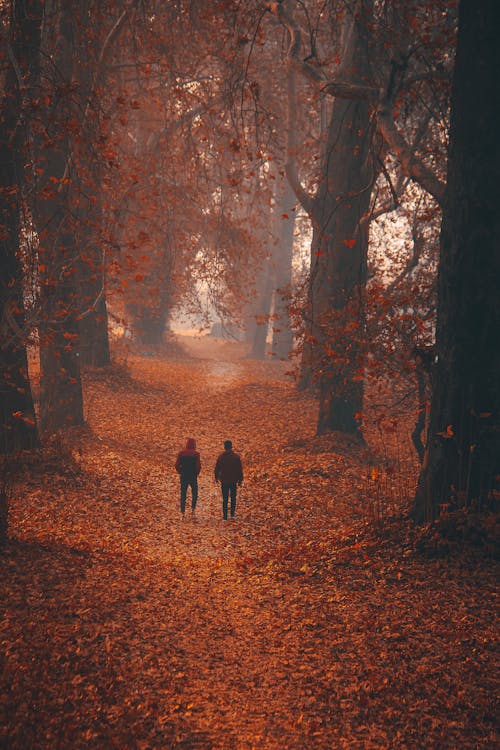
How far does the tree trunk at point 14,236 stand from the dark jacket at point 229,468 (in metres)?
3.28

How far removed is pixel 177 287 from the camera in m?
29.5

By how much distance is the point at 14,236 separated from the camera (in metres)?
9.88

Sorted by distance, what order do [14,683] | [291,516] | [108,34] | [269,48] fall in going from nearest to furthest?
[14,683], [291,516], [108,34], [269,48]

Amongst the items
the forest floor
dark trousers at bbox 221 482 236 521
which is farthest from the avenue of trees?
dark trousers at bbox 221 482 236 521

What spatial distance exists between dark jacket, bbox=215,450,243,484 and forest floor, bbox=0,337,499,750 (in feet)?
2.77

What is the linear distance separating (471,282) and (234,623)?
4.53m

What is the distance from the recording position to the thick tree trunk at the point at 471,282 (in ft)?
22.2

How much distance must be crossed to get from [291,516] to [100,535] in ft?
10.8

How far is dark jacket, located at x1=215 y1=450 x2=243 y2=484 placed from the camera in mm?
9977

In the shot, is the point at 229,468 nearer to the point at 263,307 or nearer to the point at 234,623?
the point at 234,623

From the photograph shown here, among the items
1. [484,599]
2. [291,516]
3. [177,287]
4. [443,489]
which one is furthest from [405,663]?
[177,287]

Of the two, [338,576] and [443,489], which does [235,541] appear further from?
[443,489]

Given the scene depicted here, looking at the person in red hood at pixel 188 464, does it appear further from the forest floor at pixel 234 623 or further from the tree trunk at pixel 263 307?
the tree trunk at pixel 263 307

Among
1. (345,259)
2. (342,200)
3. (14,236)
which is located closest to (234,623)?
(342,200)
